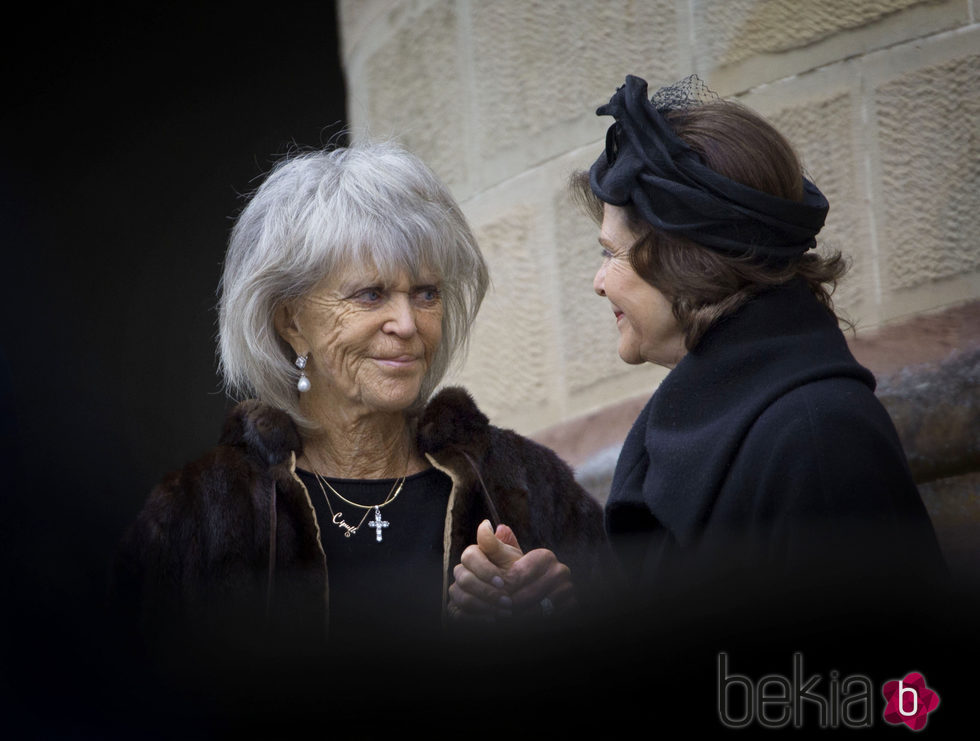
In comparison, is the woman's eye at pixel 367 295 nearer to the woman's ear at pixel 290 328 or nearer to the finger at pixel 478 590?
the woman's ear at pixel 290 328

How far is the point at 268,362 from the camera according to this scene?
281cm

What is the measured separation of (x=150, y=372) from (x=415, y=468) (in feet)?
5.90

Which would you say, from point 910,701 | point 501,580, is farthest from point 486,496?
point 910,701

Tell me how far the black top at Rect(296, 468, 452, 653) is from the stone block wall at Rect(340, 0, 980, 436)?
44.5 inches

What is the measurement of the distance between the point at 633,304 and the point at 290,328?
80 centimetres

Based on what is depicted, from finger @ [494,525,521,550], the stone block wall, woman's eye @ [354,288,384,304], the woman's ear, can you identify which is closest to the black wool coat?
finger @ [494,525,521,550]

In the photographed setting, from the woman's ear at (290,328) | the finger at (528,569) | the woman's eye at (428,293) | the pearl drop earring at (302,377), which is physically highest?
the woman's eye at (428,293)

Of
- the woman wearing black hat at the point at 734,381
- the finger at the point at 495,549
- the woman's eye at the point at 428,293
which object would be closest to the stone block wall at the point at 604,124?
the woman wearing black hat at the point at 734,381

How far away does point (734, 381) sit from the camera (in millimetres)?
2369

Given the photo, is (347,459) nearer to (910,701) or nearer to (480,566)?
(480,566)

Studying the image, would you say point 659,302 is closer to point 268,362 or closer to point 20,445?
point 268,362

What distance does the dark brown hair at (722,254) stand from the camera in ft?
7.82

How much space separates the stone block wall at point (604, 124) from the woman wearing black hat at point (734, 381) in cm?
79

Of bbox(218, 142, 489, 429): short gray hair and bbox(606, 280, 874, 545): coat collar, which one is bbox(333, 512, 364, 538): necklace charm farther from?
bbox(606, 280, 874, 545): coat collar
